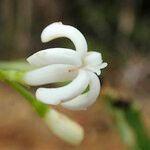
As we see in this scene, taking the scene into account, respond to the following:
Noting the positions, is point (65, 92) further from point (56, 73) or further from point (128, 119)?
point (128, 119)

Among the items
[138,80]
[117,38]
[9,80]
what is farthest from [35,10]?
[9,80]

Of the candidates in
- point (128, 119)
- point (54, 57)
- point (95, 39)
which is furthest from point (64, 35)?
point (95, 39)

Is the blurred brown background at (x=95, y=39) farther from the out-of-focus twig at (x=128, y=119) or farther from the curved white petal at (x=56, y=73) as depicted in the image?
the curved white petal at (x=56, y=73)

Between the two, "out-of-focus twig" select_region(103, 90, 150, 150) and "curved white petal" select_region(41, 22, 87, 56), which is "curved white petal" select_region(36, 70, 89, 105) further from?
"out-of-focus twig" select_region(103, 90, 150, 150)

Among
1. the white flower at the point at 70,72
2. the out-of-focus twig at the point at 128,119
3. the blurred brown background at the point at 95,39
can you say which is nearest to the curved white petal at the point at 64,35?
the white flower at the point at 70,72

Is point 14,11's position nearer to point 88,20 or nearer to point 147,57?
point 88,20

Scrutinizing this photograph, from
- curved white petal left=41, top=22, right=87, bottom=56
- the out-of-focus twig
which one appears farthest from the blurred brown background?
curved white petal left=41, top=22, right=87, bottom=56
